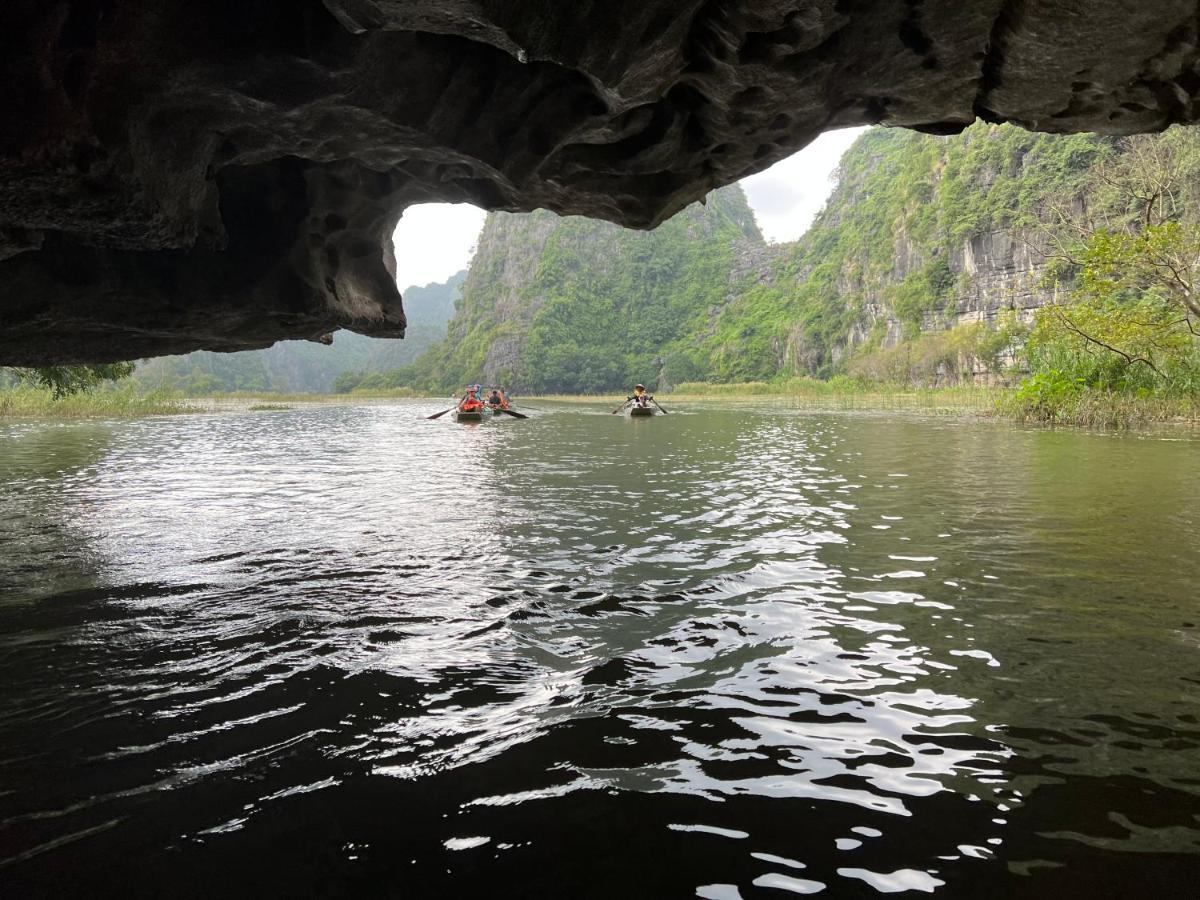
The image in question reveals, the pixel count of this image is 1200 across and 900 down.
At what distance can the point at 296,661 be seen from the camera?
3576 millimetres

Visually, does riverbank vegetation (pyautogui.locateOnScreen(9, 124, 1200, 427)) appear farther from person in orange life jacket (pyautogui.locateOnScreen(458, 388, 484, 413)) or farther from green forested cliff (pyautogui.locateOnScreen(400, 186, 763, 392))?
person in orange life jacket (pyautogui.locateOnScreen(458, 388, 484, 413))

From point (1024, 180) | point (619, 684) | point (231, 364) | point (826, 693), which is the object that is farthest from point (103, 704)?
point (231, 364)

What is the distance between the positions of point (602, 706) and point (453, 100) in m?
3.87

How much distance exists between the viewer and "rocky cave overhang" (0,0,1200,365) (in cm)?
318

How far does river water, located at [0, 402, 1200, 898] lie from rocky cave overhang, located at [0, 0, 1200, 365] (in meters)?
2.52

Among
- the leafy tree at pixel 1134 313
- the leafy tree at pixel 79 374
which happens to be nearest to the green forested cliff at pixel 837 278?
the leafy tree at pixel 1134 313

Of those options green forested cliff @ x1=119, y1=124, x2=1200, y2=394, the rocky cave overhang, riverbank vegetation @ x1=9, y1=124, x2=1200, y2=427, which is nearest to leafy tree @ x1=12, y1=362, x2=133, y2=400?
riverbank vegetation @ x1=9, y1=124, x2=1200, y2=427

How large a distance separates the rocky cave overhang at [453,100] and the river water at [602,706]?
252cm

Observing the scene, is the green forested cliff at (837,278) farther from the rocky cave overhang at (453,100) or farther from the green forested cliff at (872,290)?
the rocky cave overhang at (453,100)

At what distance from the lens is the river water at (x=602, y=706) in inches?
80.7

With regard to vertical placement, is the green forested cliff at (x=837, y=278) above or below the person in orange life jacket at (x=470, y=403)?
above

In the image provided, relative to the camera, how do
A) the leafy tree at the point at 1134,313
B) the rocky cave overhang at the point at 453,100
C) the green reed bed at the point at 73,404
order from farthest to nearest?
1. the green reed bed at the point at 73,404
2. the leafy tree at the point at 1134,313
3. the rocky cave overhang at the point at 453,100

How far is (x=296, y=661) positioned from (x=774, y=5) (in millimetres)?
4110

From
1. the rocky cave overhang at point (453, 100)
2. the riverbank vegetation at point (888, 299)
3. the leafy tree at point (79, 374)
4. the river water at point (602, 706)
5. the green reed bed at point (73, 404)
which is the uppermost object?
the riverbank vegetation at point (888, 299)
